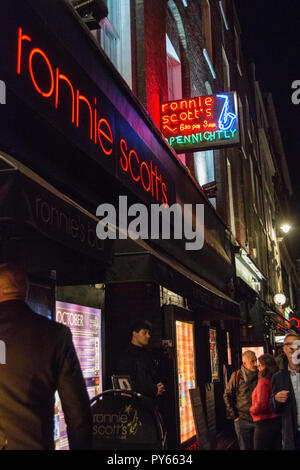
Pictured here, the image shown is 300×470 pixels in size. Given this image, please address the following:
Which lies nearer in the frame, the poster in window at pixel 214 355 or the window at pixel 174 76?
the poster in window at pixel 214 355

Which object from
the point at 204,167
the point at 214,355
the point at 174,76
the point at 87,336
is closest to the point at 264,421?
the point at 87,336

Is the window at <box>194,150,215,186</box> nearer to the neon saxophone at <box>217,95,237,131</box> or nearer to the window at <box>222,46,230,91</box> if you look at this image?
the neon saxophone at <box>217,95,237,131</box>

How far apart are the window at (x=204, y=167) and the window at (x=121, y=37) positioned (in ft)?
17.3

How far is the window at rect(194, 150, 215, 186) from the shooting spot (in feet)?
48.2

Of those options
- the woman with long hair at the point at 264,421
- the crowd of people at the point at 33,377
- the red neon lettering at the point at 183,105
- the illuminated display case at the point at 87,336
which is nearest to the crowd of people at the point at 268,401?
the woman with long hair at the point at 264,421

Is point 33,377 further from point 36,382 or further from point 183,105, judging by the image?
point 183,105

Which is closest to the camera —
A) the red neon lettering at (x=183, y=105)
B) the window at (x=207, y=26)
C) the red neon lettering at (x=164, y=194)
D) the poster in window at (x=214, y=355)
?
the red neon lettering at (x=164, y=194)

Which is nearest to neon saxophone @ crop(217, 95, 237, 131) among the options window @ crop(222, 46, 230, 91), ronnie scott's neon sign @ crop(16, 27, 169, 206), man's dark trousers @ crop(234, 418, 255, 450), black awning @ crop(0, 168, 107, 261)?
ronnie scott's neon sign @ crop(16, 27, 169, 206)

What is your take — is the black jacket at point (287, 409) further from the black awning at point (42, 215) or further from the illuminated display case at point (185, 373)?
the black awning at point (42, 215)

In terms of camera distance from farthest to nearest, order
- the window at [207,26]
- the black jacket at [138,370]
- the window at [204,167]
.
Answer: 1. the window at [207,26]
2. the window at [204,167]
3. the black jacket at [138,370]

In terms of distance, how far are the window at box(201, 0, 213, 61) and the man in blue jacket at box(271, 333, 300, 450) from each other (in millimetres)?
13123

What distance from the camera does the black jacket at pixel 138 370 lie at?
634 centimetres

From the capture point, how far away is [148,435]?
5.20m
